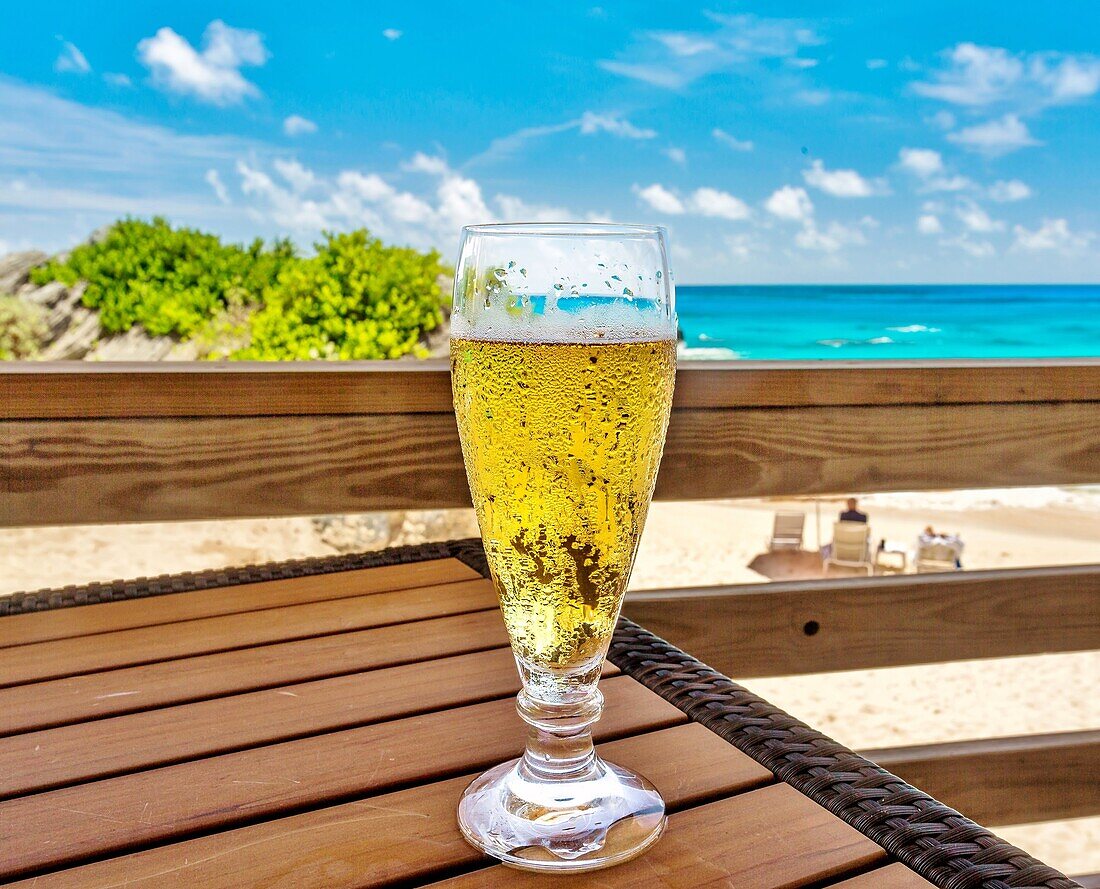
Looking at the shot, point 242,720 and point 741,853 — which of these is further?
point 242,720

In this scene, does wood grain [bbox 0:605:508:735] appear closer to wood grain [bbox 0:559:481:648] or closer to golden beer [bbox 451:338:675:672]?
wood grain [bbox 0:559:481:648]

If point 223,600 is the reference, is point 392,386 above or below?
above

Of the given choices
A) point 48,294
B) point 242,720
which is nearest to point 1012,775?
point 242,720

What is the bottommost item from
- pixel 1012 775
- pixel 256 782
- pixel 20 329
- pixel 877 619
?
pixel 1012 775

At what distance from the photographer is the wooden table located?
A: 540 millimetres

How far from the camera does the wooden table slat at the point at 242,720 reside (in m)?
0.67

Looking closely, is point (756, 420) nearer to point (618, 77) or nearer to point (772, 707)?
point (772, 707)

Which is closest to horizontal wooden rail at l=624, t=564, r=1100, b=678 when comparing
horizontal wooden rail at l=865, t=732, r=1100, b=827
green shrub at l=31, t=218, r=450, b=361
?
horizontal wooden rail at l=865, t=732, r=1100, b=827

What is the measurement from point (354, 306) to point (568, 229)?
5061 millimetres

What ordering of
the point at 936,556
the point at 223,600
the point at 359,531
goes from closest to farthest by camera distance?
the point at 223,600
the point at 359,531
the point at 936,556

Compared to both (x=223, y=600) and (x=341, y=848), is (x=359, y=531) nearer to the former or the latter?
(x=223, y=600)

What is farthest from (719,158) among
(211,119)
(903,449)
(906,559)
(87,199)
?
(903,449)

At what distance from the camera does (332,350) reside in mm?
5422

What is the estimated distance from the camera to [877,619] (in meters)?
1.63
